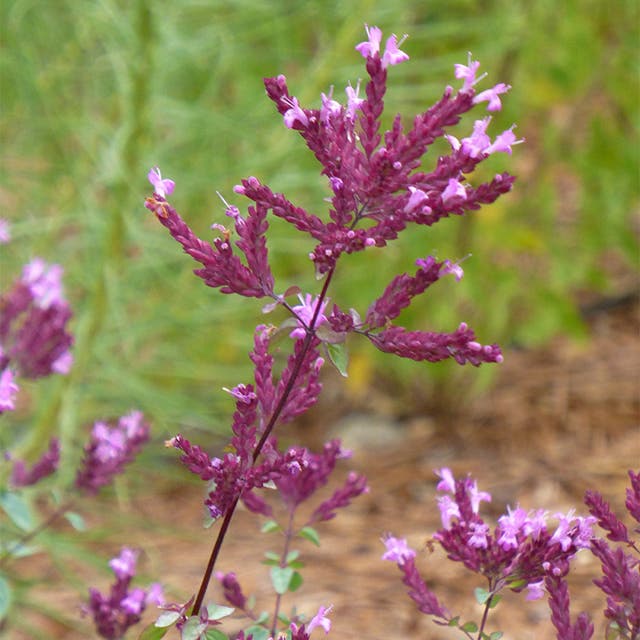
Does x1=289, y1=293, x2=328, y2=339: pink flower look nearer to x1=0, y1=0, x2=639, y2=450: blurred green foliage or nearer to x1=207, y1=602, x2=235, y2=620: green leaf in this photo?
x1=207, y1=602, x2=235, y2=620: green leaf

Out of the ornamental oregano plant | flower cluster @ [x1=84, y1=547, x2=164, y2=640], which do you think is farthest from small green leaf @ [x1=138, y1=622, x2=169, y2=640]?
flower cluster @ [x1=84, y1=547, x2=164, y2=640]

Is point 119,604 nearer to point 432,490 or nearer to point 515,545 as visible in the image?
point 515,545

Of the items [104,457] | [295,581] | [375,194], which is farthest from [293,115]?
[104,457]

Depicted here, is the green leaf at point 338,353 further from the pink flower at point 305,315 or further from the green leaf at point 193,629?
the green leaf at point 193,629

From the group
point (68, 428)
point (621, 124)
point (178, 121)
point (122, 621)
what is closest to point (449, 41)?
point (621, 124)

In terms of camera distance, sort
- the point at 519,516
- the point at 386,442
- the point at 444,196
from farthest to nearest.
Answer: the point at 386,442 → the point at 519,516 → the point at 444,196

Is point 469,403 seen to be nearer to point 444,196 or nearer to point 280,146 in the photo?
point 280,146
